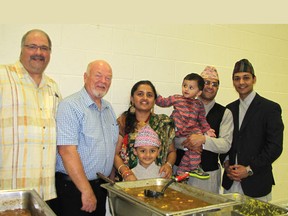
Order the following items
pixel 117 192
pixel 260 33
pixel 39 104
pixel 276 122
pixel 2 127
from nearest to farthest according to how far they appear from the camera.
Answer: pixel 117 192, pixel 2 127, pixel 39 104, pixel 276 122, pixel 260 33

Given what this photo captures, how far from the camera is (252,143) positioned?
2.59 m

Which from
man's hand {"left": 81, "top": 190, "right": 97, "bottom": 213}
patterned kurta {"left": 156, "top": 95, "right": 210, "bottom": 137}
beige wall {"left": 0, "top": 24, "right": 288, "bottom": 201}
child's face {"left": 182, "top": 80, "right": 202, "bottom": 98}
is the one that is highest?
beige wall {"left": 0, "top": 24, "right": 288, "bottom": 201}

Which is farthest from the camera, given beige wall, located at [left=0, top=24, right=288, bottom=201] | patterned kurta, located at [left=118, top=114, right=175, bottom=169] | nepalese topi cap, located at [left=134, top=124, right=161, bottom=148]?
beige wall, located at [left=0, top=24, right=288, bottom=201]

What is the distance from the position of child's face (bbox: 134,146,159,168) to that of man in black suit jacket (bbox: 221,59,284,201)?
715 millimetres

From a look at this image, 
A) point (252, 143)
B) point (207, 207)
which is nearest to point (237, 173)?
point (252, 143)

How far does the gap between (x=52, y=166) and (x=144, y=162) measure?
25.7 inches

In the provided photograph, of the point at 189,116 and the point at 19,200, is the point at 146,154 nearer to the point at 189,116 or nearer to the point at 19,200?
the point at 189,116

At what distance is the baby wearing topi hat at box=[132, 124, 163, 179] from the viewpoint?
228cm

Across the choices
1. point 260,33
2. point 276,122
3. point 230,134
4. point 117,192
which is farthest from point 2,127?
point 260,33

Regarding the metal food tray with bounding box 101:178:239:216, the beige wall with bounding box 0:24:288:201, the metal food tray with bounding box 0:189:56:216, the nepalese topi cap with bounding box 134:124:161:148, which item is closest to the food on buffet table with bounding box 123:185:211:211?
the metal food tray with bounding box 101:178:239:216

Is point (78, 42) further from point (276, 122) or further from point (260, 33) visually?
point (260, 33)

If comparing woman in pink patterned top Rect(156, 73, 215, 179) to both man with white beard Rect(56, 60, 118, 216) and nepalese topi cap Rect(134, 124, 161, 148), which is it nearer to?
nepalese topi cap Rect(134, 124, 161, 148)

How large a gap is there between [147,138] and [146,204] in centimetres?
88

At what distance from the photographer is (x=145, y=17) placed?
163 cm
